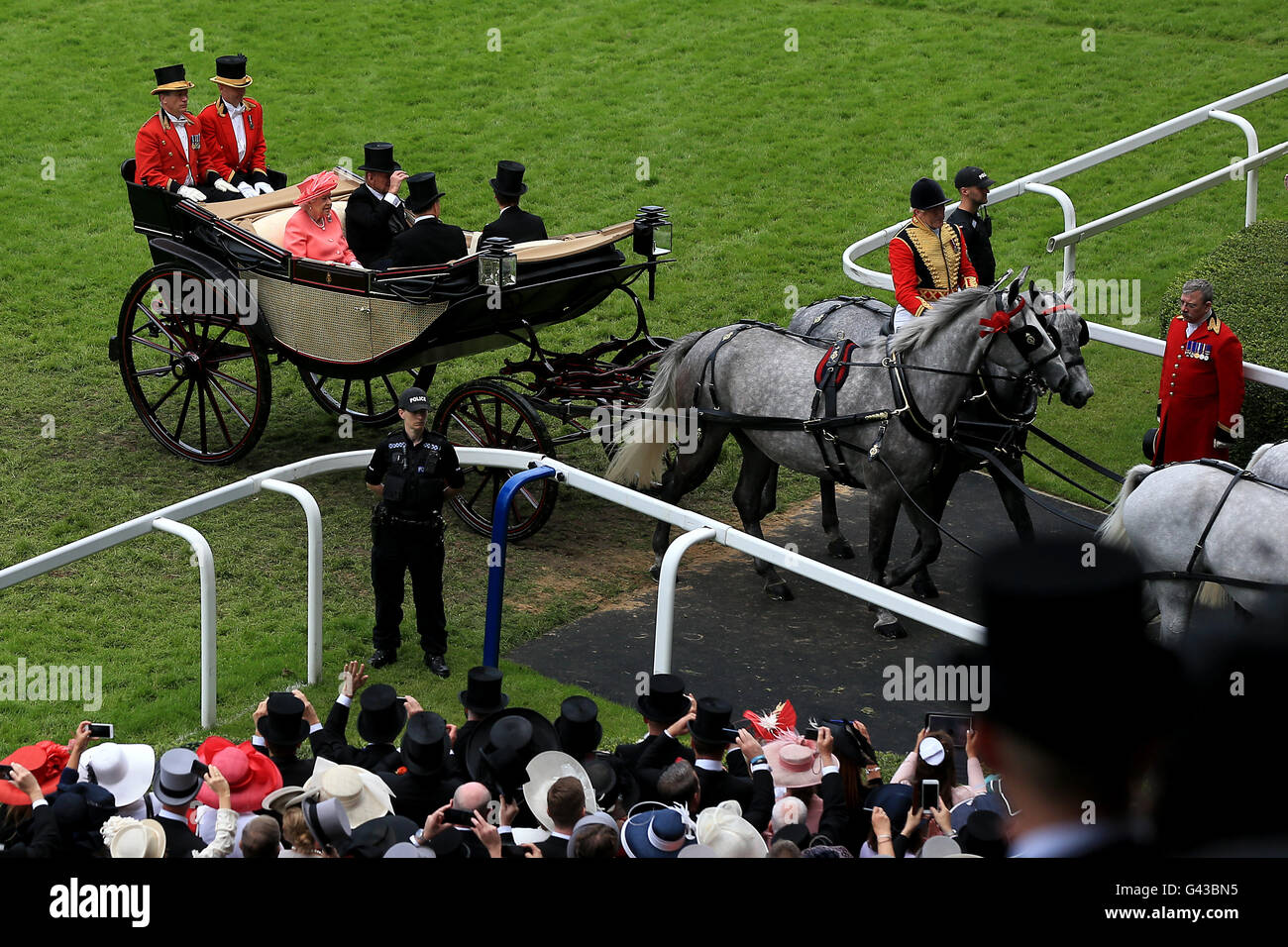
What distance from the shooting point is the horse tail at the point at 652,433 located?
8891mm

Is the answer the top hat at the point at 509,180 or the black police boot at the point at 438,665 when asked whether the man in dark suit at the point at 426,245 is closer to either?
the top hat at the point at 509,180

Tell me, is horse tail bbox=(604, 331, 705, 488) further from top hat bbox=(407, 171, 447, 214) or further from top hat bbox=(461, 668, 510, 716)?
top hat bbox=(461, 668, 510, 716)

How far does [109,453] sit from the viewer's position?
10523 mm

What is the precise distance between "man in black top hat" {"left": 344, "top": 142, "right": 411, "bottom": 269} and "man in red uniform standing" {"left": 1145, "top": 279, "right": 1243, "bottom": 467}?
4801 millimetres

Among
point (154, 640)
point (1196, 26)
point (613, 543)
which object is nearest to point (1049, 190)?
point (613, 543)

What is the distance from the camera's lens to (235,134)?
10.7 m

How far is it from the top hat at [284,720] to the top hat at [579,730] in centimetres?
92

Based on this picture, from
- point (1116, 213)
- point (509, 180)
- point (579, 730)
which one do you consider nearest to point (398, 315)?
point (509, 180)

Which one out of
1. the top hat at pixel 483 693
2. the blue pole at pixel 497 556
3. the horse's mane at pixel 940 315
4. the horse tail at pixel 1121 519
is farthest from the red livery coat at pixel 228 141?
the horse tail at pixel 1121 519

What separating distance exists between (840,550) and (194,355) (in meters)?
4.41

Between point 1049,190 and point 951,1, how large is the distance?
9762 millimetres

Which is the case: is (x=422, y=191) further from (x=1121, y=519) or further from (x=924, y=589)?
(x=1121, y=519)

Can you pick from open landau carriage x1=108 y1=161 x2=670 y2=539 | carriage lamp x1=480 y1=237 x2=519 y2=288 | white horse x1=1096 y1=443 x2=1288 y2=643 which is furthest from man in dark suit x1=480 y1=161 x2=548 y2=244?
white horse x1=1096 y1=443 x2=1288 y2=643

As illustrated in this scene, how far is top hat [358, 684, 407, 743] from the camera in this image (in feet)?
17.5
